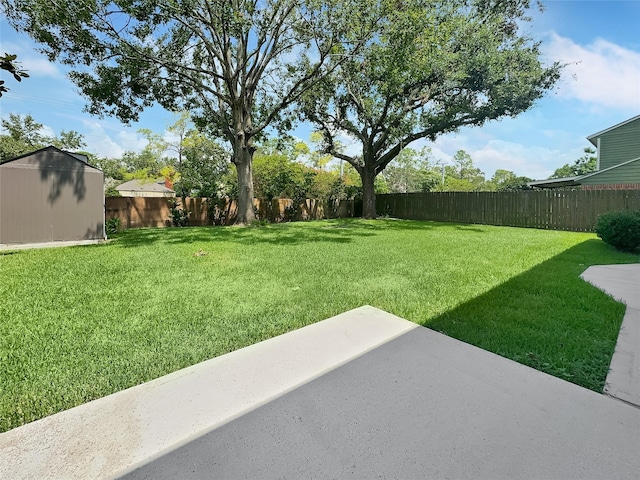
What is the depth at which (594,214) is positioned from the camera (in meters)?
10.9

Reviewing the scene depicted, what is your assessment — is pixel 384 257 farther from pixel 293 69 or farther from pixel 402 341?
pixel 293 69

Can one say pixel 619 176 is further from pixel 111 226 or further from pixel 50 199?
pixel 50 199

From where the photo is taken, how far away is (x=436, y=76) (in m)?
12.8

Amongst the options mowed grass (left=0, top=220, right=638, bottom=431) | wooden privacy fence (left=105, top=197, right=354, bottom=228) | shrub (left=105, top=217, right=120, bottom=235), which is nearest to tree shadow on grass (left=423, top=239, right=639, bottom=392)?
mowed grass (left=0, top=220, right=638, bottom=431)

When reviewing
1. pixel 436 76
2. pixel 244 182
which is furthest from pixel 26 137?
pixel 436 76

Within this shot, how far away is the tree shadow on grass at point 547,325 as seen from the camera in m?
2.14

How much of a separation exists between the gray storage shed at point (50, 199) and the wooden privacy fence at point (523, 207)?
13847mm

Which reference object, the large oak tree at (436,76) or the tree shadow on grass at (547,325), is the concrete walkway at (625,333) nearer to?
the tree shadow on grass at (547,325)

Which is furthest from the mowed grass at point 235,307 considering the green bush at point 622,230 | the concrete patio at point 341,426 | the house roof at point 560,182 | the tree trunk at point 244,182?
the house roof at point 560,182

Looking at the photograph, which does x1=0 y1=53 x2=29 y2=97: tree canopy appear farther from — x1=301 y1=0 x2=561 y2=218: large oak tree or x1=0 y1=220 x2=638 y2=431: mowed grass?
x1=301 y1=0 x2=561 y2=218: large oak tree

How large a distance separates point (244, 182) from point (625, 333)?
11440 mm

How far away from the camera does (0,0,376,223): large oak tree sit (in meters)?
8.45

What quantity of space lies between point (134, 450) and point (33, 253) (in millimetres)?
6664

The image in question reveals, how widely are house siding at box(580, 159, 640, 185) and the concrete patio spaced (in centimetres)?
1439
